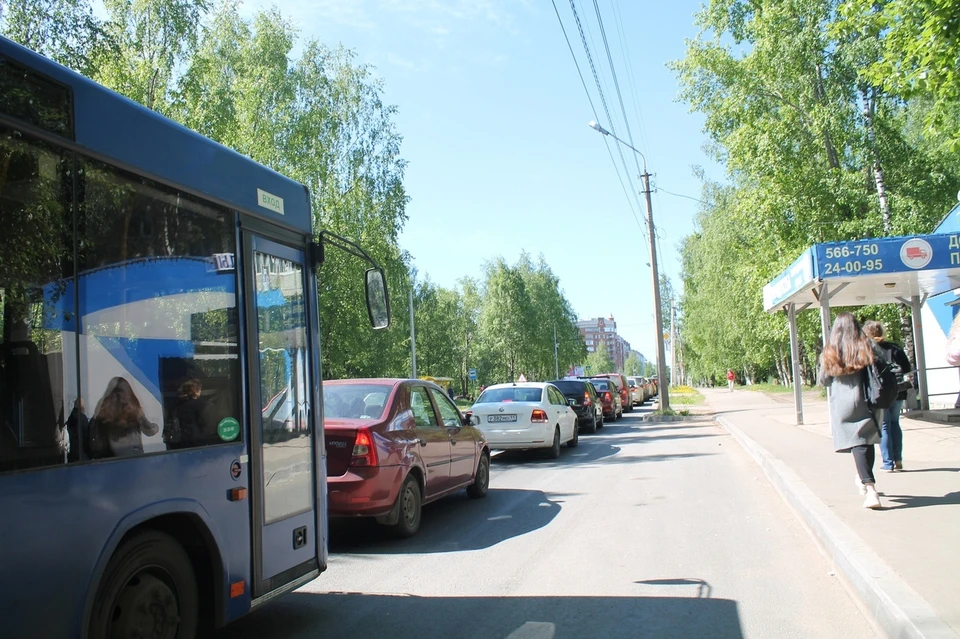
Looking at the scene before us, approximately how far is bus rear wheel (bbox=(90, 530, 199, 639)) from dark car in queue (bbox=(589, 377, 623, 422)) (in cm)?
2379

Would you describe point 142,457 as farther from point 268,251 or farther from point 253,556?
point 268,251

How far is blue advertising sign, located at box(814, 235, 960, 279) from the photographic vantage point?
14.1 metres

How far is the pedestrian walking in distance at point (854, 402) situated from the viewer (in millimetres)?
7457

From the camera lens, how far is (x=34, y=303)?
10.2 feet

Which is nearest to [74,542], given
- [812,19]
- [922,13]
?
[922,13]

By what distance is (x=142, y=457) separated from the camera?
11.8 ft

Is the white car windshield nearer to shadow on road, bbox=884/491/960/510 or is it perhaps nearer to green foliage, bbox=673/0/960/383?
shadow on road, bbox=884/491/960/510

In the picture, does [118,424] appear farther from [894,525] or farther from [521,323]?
[521,323]

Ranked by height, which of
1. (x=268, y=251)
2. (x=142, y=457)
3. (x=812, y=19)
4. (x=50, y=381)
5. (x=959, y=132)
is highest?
(x=812, y=19)

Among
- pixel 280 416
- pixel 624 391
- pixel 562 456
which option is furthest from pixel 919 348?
pixel 280 416

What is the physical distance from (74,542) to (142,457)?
0.54 metres

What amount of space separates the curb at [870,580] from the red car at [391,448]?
393 centimetres

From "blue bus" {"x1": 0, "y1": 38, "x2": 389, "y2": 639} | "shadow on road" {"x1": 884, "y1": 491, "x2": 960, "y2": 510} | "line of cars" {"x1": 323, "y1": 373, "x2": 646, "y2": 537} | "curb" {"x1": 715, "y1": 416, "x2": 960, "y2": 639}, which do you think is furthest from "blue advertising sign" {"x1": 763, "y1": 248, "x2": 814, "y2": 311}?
"blue bus" {"x1": 0, "y1": 38, "x2": 389, "y2": 639}

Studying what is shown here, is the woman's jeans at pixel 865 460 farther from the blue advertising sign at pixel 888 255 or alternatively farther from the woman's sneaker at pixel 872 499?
the blue advertising sign at pixel 888 255
